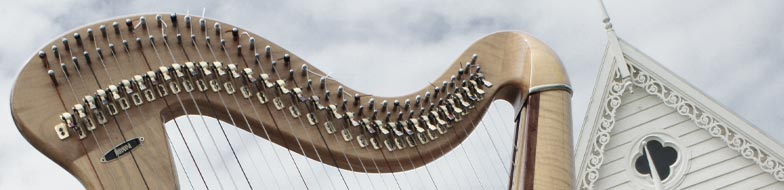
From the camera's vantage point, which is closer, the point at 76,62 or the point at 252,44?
the point at 76,62

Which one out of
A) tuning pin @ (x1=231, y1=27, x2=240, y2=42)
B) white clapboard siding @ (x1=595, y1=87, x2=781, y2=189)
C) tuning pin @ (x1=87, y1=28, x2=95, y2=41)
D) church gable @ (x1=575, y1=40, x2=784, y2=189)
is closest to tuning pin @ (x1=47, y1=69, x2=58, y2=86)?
tuning pin @ (x1=87, y1=28, x2=95, y2=41)

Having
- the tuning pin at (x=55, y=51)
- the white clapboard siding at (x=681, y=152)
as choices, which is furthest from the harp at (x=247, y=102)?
the white clapboard siding at (x=681, y=152)

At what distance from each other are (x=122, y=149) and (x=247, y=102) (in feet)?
2.54

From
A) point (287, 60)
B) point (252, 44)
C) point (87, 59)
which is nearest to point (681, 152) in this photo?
point (287, 60)

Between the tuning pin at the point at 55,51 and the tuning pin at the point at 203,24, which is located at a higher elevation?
the tuning pin at the point at 203,24

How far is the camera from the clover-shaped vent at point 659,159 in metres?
9.48

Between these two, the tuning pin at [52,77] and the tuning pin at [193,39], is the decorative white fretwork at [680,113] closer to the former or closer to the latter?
the tuning pin at [193,39]

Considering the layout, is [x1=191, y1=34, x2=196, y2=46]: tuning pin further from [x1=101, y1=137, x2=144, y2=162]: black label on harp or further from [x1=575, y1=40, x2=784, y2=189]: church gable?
[x1=575, y1=40, x2=784, y2=189]: church gable

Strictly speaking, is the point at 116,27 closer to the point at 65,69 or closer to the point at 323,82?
the point at 65,69

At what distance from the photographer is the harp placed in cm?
384

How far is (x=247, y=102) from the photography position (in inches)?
180

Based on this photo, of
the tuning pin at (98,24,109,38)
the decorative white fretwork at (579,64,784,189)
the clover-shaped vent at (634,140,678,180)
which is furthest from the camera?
the clover-shaped vent at (634,140,678,180)

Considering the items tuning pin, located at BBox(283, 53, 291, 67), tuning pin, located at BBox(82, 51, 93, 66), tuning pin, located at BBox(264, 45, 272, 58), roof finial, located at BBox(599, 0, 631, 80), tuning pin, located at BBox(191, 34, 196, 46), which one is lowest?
tuning pin, located at BBox(82, 51, 93, 66)

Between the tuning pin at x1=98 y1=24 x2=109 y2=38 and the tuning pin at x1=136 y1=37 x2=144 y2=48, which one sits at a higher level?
the tuning pin at x1=98 y1=24 x2=109 y2=38
